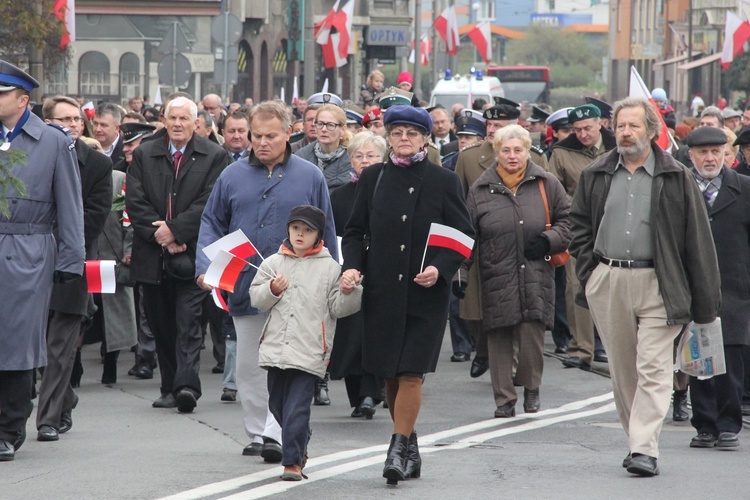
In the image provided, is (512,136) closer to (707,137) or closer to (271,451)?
(707,137)

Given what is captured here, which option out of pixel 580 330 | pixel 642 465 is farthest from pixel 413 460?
pixel 580 330

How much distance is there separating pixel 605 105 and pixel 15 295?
7425mm

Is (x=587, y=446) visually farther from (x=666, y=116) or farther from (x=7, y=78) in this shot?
(x=666, y=116)

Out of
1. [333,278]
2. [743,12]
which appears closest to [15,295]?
[333,278]

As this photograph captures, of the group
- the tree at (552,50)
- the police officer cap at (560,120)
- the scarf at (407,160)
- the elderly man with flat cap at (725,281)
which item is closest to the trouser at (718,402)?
the elderly man with flat cap at (725,281)

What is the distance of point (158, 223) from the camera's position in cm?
1024

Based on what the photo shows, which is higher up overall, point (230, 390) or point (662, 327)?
point (662, 327)

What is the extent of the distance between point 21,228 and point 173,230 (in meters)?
1.94

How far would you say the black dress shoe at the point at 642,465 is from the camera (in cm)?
795

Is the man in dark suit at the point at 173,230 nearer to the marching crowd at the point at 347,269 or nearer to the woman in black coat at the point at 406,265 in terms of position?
the marching crowd at the point at 347,269

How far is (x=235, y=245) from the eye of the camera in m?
8.16

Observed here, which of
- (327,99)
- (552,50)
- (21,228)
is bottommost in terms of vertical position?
(21,228)

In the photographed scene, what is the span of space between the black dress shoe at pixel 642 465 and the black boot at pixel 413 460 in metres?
1.12

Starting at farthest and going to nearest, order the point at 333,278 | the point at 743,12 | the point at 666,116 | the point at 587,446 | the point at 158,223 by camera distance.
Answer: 1. the point at 743,12
2. the point at 666,116
3. the point at 158,223
4. the point at 587,446
5. the point at 333,278
